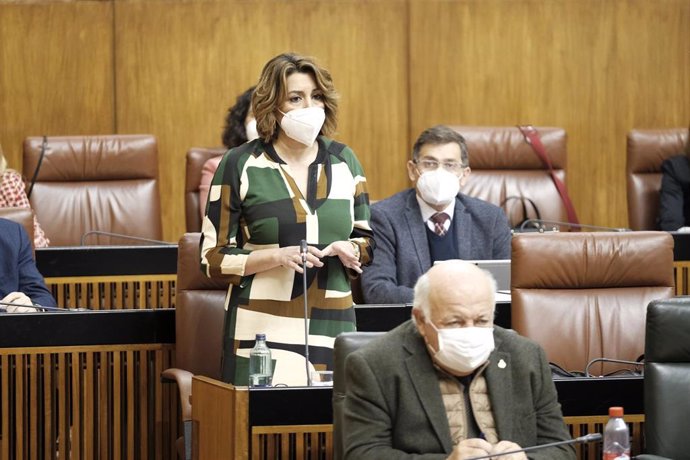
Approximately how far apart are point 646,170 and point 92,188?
8.80 ft

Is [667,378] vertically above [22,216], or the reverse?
[22,216]

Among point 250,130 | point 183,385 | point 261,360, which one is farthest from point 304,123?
point 250,130

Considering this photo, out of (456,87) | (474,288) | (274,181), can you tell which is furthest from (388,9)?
(474,288)

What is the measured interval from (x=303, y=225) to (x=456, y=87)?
14.1 ft

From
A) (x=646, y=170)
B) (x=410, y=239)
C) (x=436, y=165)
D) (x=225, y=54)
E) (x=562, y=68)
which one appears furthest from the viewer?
(x=562, y=68)

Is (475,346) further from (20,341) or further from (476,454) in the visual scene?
(20,341)

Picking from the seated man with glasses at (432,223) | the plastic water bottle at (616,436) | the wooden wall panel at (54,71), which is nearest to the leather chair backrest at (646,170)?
the seated man with glasses at (432,223)

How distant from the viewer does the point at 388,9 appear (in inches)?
296

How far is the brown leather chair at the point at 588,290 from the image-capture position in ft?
13.2

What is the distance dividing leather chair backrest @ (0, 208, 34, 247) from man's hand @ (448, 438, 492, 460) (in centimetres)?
248

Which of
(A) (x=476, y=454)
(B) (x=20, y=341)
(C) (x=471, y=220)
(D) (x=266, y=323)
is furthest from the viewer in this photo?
(C) (x=471, y=220)

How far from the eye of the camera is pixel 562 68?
25.0 ft

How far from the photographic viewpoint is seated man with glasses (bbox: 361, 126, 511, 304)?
182 inches

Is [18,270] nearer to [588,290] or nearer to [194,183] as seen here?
[588,290]
